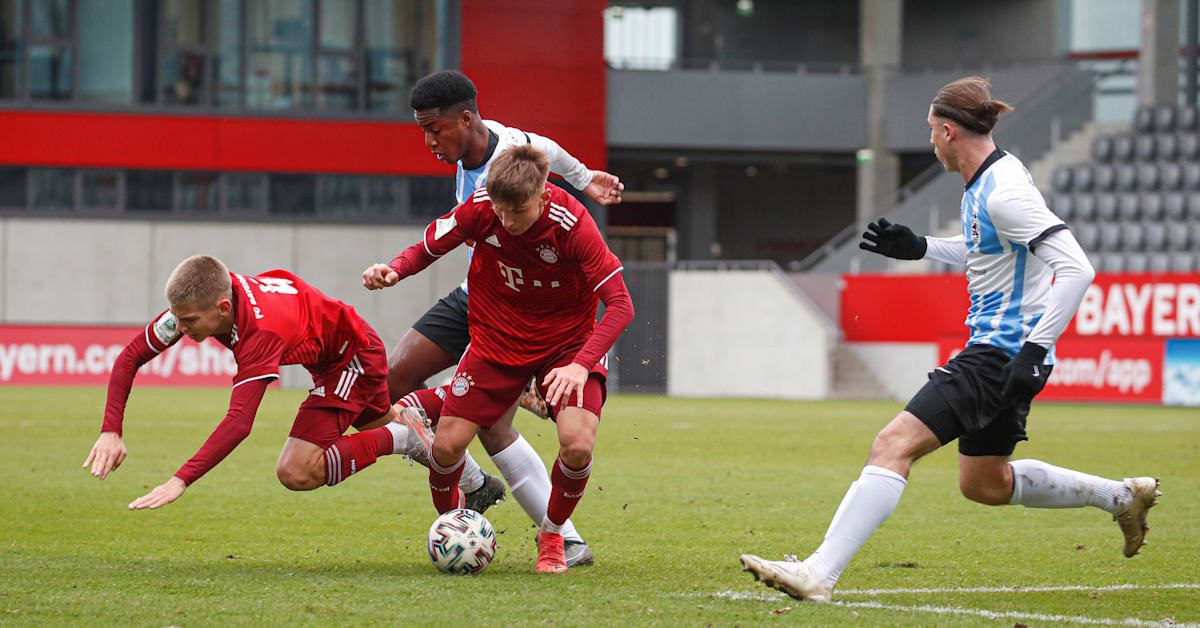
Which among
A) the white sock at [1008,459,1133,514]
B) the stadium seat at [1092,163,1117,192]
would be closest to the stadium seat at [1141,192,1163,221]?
the stadium seat at [1092,163,1117,192]

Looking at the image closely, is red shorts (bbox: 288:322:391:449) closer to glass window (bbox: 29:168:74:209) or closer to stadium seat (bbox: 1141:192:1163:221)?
glass window (bbox: 29:168:74:209)

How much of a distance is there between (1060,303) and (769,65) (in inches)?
1062

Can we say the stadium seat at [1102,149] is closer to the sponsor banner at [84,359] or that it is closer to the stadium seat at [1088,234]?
the stadium seat at [1088,234]

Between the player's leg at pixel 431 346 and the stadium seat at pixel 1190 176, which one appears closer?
the player's leg at pixel 431 346

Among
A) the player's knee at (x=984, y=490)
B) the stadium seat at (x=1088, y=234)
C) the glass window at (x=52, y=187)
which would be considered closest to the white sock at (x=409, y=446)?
the player's knee at (x=984, y=490)

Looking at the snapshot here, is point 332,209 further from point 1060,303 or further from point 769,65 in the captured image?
point 1060,303

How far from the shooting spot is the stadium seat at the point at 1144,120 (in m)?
27.3

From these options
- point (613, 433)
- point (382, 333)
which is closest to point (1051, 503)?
point (613, 433)

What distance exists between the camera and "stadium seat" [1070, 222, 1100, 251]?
25.1m

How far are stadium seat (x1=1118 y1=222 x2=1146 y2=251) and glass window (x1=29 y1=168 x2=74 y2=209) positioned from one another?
1960 cm

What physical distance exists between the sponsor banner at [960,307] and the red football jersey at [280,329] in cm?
1457

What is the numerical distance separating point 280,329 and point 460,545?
1.11 m

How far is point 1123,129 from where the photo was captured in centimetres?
2845

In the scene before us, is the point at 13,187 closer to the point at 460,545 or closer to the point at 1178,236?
the point at 1178,236
